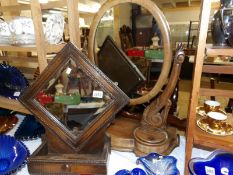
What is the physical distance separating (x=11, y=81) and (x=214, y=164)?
0.89 metres

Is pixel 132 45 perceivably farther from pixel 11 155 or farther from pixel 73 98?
pixel 11 155

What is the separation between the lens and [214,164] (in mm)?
581

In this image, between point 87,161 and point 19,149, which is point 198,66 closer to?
point 87,161

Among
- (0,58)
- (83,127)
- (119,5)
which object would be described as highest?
(119,5)

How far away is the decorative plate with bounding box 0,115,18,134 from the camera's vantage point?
0.85 metres

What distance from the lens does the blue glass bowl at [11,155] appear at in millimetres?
601

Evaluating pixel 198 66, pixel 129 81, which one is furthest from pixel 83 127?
pixel 198 66

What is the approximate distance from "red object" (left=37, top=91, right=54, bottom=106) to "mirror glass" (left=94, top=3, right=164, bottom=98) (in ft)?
Result: 0.88

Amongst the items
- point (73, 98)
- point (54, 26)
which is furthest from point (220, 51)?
point (54, 26)

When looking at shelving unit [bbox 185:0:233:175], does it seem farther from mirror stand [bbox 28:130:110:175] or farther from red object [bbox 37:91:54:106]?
red object [bbox 37:91:54:106]

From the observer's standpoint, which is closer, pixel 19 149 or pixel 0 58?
pixel 19 149

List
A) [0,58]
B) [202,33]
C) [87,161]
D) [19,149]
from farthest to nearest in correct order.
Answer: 1. [0,58]
2. [19,149]
3. [87,161]
4. [202,33]

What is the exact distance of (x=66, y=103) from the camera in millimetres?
639

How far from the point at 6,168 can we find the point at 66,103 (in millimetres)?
283
